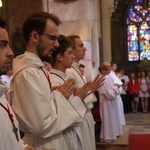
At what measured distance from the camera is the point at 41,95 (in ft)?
8.12

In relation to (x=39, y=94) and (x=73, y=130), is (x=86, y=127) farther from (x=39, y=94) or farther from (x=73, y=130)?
(x=39, y=94)

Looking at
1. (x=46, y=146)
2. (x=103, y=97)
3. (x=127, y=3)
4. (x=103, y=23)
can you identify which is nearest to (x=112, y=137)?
(x=103, y=97)

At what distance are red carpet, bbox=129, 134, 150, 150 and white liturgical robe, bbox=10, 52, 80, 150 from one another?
776 mm

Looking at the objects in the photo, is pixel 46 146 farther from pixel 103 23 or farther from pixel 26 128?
pixel 103 23

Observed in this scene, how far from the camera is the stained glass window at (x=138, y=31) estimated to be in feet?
63.5

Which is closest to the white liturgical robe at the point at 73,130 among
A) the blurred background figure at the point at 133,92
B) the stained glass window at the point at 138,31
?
the blurred background figure at the point at 133,92

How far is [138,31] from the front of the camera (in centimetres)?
1948

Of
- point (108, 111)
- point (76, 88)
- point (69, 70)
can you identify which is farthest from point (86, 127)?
point (108, 111)

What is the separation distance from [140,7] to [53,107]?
686 inches

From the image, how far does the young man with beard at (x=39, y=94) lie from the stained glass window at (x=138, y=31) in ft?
55.5

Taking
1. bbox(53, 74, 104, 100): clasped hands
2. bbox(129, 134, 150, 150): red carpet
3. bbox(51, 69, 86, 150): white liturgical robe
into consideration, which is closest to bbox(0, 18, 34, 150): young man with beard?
bbox(53, 74, 104, 100): clasped hands

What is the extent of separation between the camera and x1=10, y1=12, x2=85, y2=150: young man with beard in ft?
8.02

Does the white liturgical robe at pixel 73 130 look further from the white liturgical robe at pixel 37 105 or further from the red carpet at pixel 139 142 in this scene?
the red carpet at pixel 139 142

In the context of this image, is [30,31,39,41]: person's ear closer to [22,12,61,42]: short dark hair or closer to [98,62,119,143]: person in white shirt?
[22,12,61,42]: short dark hair
